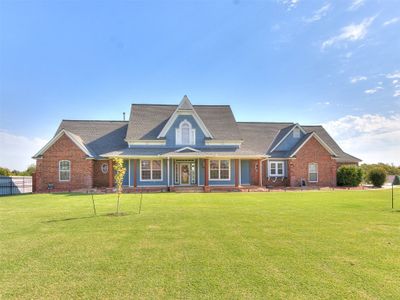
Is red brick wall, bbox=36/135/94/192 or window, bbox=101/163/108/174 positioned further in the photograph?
window, bbox=101/163/108/174

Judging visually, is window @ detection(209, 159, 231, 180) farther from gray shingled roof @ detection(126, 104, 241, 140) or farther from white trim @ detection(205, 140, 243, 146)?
gray shingled roof @ detection(126, 104, 241, 140)

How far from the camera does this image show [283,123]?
35281 millimetres

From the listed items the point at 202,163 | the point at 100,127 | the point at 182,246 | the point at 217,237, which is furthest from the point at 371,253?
the point at 100,127

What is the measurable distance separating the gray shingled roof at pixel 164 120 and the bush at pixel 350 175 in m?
11.7

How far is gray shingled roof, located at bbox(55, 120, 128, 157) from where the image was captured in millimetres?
27969

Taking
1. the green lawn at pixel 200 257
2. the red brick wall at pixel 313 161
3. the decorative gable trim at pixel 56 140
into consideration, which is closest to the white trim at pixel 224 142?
the red brick wall at pixel 313 161

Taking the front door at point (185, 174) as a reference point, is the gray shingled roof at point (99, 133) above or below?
above

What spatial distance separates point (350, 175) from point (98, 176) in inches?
998

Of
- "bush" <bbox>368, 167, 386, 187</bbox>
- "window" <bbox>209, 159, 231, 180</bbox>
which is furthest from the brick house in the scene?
"bush" <bbox>368, 167, 386, 187</bbox>

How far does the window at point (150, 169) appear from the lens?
26.2 meters

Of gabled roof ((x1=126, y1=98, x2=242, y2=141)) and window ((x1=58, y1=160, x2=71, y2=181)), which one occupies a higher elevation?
gabled roof ((x1=126, y1=98, x2=242, y2=141))

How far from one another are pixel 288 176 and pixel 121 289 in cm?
2620

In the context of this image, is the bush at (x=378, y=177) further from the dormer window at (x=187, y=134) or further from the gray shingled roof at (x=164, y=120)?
the dormer window at (x=187, y=134)

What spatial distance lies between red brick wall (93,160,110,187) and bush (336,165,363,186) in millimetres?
23918
